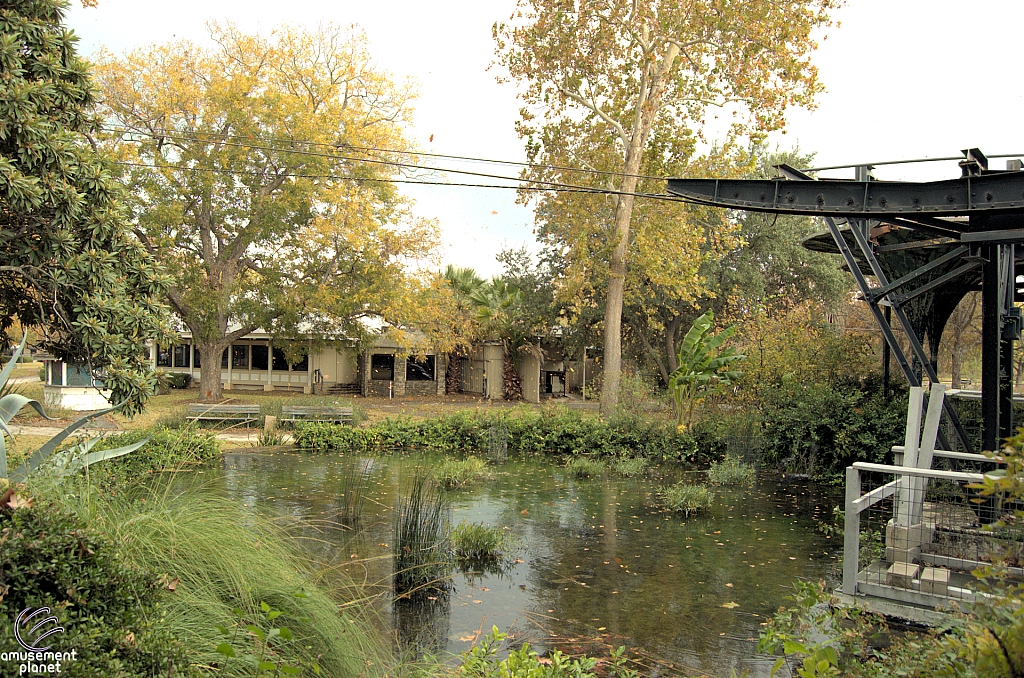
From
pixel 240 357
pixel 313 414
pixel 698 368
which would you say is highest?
pixel 698 368

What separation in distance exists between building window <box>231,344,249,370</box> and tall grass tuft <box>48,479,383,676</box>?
3363cm

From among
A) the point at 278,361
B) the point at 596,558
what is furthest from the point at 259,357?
the point at 596,558

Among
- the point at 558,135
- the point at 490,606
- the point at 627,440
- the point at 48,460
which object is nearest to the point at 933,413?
the point at 490,606

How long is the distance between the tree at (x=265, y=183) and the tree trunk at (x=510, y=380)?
7.31 metres

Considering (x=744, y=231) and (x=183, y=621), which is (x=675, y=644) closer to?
(x=183, y=621)

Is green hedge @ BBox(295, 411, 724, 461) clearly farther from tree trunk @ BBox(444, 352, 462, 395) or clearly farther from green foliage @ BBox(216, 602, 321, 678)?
tree trunk @ BBox(444, 352, 462, 395)

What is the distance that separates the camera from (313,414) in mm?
18875

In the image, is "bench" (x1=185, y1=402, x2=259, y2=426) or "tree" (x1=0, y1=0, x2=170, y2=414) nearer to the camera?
"tree" (x1=0, y1=0, x2=170, y2=414)

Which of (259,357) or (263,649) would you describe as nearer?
(263,649)

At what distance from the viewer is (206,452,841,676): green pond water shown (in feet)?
19.3

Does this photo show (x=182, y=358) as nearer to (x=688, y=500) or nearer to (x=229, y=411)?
(x=229, y=411)

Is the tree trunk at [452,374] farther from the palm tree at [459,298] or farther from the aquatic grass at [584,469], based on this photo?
the aquatic grass at [584,469]

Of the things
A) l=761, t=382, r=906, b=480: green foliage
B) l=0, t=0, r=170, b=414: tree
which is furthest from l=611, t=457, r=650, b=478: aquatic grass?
l=0, t=0, r=170, b=414: tree

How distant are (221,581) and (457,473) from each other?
331 inches
